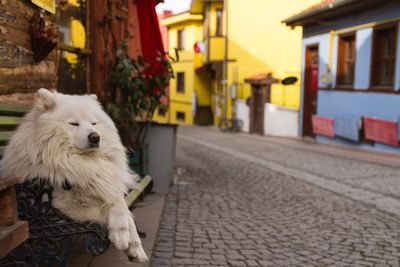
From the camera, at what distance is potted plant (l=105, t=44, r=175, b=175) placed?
5.73 m

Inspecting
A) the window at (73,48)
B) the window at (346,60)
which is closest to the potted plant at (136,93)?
the window at (73,48)

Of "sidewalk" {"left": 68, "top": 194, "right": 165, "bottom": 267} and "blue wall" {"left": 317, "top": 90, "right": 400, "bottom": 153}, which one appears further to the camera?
"blue wall" {"left": 317, "top": 90, "right": 400, "bottom": 153}

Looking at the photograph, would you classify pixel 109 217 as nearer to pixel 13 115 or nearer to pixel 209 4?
pixel 13 115

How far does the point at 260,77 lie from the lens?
65.3ft

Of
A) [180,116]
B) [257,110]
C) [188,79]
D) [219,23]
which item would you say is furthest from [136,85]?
[180,116]

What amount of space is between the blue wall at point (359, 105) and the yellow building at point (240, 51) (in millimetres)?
2745

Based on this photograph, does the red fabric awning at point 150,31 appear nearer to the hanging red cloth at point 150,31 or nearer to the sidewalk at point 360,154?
the hanging red cloth at point 150,31

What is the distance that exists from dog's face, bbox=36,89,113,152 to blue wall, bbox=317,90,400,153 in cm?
979

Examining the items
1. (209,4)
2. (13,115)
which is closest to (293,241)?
(13,115)

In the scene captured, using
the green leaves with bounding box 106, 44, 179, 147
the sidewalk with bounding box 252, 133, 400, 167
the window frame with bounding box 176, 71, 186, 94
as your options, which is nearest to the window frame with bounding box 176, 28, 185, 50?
the window frame with bounding box 176, 71, 186, 94

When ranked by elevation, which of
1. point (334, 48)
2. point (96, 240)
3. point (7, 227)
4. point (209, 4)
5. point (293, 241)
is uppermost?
point (209, 4)

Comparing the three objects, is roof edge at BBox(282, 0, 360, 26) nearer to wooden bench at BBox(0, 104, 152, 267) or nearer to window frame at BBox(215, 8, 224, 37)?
window frame at BBox(215, 8, 224, 37)

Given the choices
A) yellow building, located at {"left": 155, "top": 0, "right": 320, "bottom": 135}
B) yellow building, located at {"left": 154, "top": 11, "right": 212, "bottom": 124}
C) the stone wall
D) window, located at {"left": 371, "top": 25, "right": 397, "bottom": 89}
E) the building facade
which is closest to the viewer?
the stone wall

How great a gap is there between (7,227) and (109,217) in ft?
2.07
